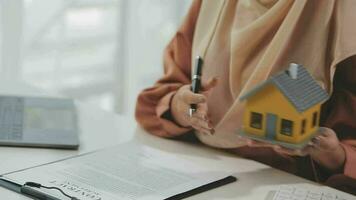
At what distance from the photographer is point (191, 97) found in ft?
4.40

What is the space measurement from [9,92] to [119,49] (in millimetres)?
868

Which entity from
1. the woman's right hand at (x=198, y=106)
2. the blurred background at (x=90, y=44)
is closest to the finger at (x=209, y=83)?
the woman's right hand at (x=198, y=106)

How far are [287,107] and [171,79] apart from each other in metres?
0.44

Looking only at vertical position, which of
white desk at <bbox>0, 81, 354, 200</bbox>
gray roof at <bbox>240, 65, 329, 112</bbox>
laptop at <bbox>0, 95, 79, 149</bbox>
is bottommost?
white desk at <bbox>0, 81, 354, 200</bbox>

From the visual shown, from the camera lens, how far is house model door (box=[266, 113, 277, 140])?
3.80 feet

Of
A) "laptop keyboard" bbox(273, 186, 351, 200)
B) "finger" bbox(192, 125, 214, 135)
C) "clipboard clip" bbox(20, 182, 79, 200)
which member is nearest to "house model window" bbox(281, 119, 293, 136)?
"laptop keyboard" bbox(273, 186, 351, 200)

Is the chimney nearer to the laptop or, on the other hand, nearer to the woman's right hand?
the woman's right hand

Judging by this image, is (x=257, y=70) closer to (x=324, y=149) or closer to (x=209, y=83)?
(x=209, y=83)

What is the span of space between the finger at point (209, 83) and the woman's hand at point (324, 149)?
15cm

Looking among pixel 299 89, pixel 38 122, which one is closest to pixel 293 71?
pixel 299 89

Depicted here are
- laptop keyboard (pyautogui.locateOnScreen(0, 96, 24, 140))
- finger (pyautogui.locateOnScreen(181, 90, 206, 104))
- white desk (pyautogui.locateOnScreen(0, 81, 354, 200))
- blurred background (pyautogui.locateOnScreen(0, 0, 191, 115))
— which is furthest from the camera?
blurred background (pyautogui.locateOnScreen(0, 0, 191, 115))

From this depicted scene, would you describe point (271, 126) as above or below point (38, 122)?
above

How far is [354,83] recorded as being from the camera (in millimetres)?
1282

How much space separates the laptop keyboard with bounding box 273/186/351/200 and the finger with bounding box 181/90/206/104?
0.23 metres
